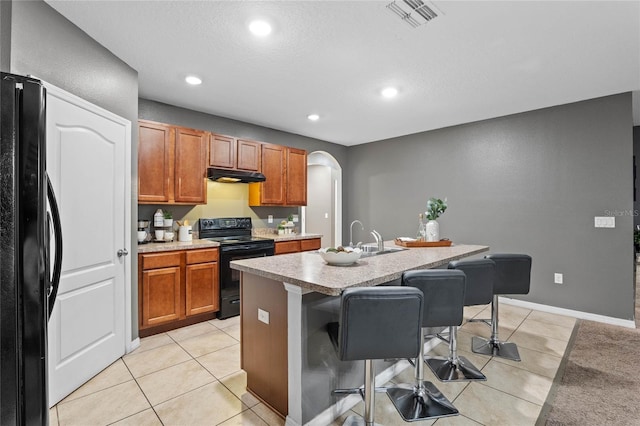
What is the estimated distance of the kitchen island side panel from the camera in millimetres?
1873

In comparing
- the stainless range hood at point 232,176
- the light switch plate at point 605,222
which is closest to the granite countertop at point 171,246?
the stainless range hood at point 232,176

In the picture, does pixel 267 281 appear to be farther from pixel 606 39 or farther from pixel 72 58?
pixel 606 39

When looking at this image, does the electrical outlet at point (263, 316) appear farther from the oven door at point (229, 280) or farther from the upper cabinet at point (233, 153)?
the upper cabinet at point (233, 153)

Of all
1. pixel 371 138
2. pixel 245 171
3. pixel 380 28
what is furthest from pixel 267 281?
pixel 371 138

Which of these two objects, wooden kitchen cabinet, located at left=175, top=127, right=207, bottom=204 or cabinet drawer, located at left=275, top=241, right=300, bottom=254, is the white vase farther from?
wooden kitchen cabinet, located at left=175, top=127, right=207, bottom=204

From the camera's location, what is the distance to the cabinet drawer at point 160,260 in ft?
10.1

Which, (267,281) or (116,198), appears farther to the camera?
(116,198)

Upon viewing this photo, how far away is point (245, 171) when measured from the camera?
166 inches

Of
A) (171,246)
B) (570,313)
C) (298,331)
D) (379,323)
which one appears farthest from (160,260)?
(570,313)

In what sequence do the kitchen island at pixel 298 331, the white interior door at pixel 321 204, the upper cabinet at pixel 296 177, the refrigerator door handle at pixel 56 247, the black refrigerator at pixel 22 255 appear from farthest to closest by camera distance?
1. the white interior door at pixel 321 204
2. the upper cabinet at pixel 296 177
3. the kitchen island at pixel 298 331
4. the refrigerator door handle at pixel 56 247
5. the black refrigerator at pixel 22 255

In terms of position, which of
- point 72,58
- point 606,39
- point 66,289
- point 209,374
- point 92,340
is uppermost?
point 606,39

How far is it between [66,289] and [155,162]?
1675 millimetres

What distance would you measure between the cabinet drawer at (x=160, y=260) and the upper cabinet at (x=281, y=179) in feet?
5.08

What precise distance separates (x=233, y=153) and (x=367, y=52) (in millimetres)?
2236
